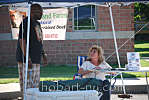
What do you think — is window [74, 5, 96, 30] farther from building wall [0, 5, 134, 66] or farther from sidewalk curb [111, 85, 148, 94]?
sidewalk curb [111, 85, 148, 94]

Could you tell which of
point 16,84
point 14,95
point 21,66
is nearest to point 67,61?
point 16,84

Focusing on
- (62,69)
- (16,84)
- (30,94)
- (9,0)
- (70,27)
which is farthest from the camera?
(70,27)

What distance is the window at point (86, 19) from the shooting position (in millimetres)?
13219

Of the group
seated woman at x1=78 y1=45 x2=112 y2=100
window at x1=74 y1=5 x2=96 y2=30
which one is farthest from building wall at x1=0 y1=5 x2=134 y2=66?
seated woman at x1=78 y1=45 x2=112 y2=100

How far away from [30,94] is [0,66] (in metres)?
8.27

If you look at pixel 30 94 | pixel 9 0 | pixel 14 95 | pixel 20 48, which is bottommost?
pixel 14 95

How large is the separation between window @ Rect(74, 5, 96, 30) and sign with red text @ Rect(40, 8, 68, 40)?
20.3ft

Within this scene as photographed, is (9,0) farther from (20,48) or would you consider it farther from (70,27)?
(70,27)

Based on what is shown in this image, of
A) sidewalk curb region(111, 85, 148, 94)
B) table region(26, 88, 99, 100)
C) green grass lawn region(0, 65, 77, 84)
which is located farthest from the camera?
green grass lawn region(0, 65, 77, 84)

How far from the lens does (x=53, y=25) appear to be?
6.77 metres

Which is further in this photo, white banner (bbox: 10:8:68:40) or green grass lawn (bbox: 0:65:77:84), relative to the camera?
green grass lawn (bbox: 0:65:77:84)

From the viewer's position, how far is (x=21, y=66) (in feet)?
20.0

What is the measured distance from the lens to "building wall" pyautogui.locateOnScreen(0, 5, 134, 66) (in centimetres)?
1298

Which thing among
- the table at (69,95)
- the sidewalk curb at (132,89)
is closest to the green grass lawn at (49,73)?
the sidewalk curb at (132,89)
